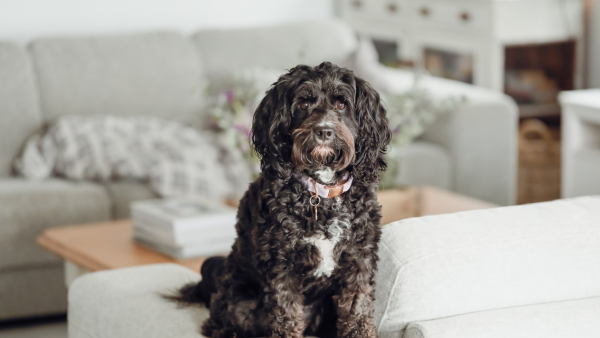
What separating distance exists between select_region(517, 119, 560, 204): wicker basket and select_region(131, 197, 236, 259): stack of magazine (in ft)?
6.61

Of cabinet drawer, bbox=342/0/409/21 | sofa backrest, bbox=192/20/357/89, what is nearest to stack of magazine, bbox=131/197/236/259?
sofa backrest, bbox=192/20/357/89

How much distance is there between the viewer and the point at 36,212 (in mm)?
2709

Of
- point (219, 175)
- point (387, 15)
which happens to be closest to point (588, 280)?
point (219, 175)

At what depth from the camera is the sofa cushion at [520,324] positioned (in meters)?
1.01

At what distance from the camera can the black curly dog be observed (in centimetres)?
116

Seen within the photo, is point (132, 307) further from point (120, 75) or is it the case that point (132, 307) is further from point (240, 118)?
point (120, 75)

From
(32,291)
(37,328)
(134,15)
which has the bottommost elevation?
(37,328)

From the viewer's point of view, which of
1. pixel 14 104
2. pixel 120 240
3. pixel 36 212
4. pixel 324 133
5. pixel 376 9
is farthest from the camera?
pixel 376 9

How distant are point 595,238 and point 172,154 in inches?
85.1

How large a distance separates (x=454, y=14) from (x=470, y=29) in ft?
0.52

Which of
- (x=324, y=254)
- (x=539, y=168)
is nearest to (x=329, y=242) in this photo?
(x=324, y=254)

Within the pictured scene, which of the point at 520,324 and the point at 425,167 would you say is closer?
the point at 520,324

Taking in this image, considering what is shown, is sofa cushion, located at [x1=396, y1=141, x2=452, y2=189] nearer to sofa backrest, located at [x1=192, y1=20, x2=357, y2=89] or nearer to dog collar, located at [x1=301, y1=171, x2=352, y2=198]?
sofa backrest, located at [x1=192, y1=20, x2=357, y2=89]

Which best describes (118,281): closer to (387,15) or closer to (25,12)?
(25,12)
